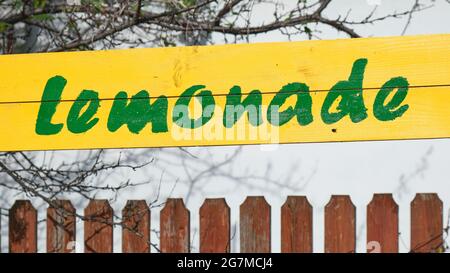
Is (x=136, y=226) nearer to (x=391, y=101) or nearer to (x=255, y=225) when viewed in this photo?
(x=255, y=225)

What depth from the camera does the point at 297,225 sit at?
289 centimetres

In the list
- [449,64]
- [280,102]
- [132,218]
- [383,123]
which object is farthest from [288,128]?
[132,218]

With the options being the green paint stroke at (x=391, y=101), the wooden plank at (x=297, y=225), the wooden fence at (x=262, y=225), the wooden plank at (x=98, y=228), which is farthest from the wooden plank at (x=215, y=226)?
the green paint stroke at (x=391, y=101)

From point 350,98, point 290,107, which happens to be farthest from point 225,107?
point 350,98

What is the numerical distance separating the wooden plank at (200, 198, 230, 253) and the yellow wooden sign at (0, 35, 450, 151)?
0.66 m

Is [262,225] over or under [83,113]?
under

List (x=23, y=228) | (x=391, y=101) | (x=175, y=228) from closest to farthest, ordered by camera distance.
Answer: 1. (x=391, y=101)
2. (x=175, y=228)
3. (x=23, y=228)

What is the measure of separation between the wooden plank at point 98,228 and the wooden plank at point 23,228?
0.26 meters

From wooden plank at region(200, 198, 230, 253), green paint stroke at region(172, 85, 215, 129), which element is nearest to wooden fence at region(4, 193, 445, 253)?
wooden plank at region(200, 198, 230, 253)

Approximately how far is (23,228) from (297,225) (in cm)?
123

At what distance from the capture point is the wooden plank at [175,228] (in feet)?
9.64

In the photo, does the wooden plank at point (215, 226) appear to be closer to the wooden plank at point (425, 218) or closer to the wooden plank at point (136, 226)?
the wooden plank at point (136, 226)

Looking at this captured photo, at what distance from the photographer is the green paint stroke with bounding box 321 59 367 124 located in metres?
2.22
